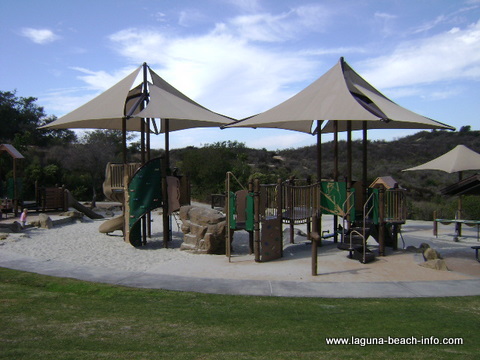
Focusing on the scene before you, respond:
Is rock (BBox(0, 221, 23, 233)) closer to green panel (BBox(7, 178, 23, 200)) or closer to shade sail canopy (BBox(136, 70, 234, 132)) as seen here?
green panel (BBox(7, 178, 23, 200))

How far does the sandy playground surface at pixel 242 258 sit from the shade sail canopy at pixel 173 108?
3.62 metres

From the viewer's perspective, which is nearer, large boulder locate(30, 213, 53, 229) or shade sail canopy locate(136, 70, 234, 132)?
shade sail canopy locate(136, 70, 234, 132)

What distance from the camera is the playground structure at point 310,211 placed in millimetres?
10516

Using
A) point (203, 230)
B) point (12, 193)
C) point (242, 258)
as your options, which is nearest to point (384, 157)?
point (12, 193)

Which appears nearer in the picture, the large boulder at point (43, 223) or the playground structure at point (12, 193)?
the large boulder at point (43, 223)

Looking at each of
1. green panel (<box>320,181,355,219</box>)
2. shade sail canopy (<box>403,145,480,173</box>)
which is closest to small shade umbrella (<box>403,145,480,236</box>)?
shade sail canopy (<box>403,145,480,173</box>)

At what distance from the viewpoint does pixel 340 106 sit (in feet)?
34.6

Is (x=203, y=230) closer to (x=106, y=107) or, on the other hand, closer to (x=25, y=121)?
(x=106, y=107)

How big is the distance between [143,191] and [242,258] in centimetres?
339

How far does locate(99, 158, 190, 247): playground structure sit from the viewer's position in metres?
12.2

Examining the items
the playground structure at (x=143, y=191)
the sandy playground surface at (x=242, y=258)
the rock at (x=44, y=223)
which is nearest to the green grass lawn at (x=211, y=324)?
the sandy playground surface at (x=242, y=258)

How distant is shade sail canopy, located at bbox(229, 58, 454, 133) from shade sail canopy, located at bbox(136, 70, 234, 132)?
1620mm

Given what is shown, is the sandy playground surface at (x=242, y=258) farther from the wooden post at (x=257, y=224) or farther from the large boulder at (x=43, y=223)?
the large boulder at (x=43, y=223)

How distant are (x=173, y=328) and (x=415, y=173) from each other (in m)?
40.4
